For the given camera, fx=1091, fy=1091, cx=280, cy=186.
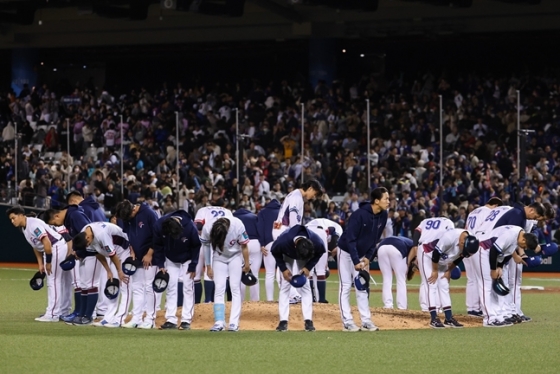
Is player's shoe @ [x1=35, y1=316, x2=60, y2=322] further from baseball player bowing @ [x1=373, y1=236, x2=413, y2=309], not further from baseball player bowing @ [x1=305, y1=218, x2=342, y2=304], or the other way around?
baseball player bowing @ [x1=373, y1=236, x2=413, y2=309]

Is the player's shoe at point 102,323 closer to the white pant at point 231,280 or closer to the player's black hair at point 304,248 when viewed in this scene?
the white pant at point 231,280

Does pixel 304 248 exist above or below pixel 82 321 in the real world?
above

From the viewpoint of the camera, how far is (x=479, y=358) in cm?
1089

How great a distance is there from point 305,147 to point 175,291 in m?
17.9

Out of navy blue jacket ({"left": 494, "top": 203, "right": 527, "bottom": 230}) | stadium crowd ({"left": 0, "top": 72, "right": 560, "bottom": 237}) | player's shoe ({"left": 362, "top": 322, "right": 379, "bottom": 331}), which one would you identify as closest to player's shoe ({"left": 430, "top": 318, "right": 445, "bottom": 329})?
player's shoe ({"left": 362, "top": 322, "right": 379, "bottom": 331})

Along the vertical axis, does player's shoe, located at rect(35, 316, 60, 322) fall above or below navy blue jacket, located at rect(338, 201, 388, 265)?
below

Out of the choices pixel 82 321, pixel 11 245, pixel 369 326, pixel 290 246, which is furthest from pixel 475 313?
pixel 11 245

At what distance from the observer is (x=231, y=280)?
13.8 m

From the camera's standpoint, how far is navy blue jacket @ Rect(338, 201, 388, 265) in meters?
13.7

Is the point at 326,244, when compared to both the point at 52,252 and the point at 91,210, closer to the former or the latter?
the point at 91,210

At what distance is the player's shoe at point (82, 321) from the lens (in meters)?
14.7

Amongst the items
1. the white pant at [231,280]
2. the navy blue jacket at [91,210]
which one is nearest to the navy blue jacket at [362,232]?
the white pant at [231,280]

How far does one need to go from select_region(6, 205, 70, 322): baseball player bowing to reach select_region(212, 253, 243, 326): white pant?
282 centimetres

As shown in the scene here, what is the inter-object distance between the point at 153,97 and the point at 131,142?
572 cm
